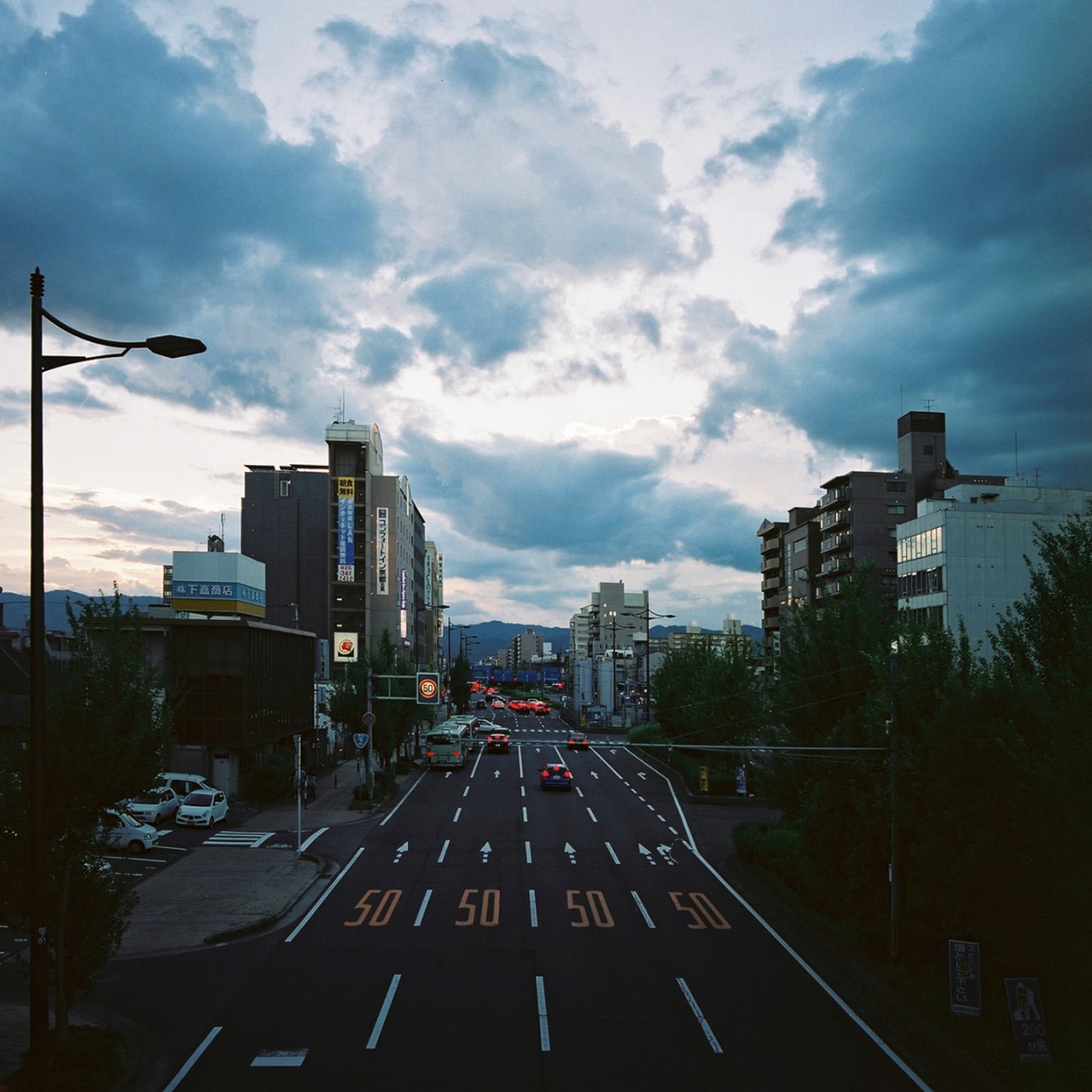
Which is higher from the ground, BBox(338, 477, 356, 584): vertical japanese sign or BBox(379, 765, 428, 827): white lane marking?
BBox(338, 477, 356, 584): vertical japanese sign

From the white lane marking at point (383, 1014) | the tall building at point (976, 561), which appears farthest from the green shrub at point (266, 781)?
the tall building at point (976, 561)

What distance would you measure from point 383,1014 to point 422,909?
9519 mm

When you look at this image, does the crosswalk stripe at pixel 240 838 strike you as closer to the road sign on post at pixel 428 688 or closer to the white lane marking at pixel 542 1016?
the road sign on post at pixel 428 688

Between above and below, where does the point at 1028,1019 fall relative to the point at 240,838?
above

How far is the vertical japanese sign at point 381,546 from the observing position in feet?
346

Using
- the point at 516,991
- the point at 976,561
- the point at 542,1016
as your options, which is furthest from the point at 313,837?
the point at 976,561

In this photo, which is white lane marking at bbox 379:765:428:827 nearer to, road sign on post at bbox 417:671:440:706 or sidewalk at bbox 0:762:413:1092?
sidewalk at bbox 0:762:413:1092

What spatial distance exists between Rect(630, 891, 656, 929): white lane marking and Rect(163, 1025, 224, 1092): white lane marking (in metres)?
12.5

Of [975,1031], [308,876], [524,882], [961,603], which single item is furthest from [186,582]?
[961,603]

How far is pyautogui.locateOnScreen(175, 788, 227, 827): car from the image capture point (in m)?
42.0

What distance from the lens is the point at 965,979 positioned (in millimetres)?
16469

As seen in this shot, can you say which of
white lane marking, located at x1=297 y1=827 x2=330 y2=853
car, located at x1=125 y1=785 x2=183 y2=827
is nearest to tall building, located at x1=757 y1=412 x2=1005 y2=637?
white lane marking, located at x1=297 y1=827 x2=330 y2=853

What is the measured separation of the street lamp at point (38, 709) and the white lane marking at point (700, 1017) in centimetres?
1091

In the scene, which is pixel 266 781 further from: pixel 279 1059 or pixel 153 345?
pixel 153 345
